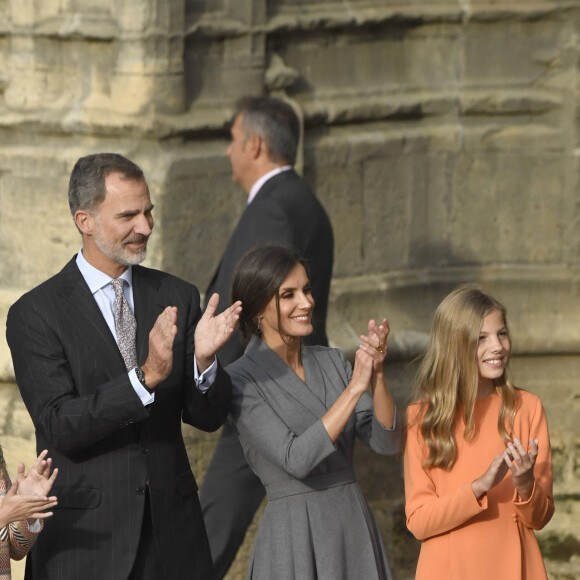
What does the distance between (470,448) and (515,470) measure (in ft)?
1.26

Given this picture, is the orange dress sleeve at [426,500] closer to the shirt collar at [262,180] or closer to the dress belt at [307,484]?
the dress belt at [307,484]

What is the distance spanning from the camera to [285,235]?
6.25 m

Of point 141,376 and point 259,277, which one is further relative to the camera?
point 259,277

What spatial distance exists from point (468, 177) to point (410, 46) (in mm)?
752

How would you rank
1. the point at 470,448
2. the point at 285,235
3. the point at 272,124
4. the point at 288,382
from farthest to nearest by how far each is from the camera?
the point at 272,124 < the point at 285,235 < the point at 288,382 < the point at 470,448

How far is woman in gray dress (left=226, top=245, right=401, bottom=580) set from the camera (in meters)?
4.60

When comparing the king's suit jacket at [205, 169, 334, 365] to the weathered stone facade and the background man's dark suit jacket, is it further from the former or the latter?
the weathered stone facade

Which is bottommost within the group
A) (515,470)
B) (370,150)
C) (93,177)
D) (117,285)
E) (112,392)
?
(515,470)

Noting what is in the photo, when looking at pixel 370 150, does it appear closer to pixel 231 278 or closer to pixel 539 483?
pixel 231 278

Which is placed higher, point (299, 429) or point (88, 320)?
point (88, 320)

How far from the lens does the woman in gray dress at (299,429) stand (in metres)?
4.60

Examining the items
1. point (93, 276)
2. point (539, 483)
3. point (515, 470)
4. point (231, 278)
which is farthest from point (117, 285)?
point (231, 278)

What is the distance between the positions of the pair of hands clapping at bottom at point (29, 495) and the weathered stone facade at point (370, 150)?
2524 mm

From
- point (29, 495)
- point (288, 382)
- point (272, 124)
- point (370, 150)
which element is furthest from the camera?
point (370, 150)
